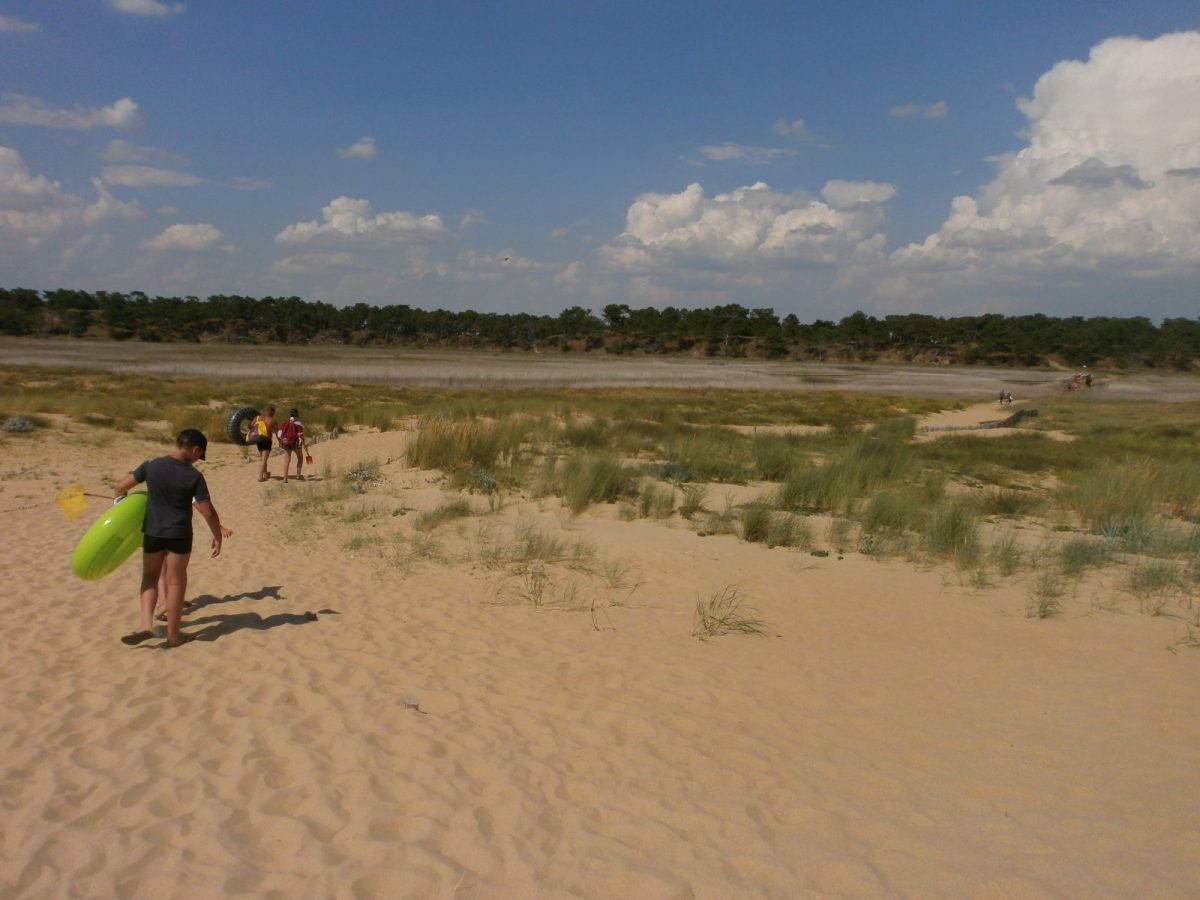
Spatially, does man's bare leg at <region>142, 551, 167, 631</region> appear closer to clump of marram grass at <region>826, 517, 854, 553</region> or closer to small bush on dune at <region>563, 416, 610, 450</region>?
clump of marram grass at <region>826, 517, 854, 553</region>

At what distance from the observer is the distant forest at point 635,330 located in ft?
331

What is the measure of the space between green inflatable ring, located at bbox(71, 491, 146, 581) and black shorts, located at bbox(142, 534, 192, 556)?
0.91 ft

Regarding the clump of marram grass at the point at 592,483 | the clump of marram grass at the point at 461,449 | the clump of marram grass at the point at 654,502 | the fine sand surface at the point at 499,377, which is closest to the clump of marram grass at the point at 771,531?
the clump of marram grass at the point at 654,502

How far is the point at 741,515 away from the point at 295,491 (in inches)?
289

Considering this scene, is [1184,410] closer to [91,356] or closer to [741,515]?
[741,515]

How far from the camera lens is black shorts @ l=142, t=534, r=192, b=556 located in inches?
241

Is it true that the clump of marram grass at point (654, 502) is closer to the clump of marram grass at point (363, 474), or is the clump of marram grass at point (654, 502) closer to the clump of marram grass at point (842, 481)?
the clump of marram grass at point (842, 481)

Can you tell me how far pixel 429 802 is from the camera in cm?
428

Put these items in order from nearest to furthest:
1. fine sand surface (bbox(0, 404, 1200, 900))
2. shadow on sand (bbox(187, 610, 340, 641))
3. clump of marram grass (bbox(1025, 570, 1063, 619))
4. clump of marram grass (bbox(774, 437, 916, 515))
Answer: fine sand surface (bbox(0, 404, 1200, 900)), shadow on sand (bbox(187, 610, 340, 641)), clump of marram grass (bbox(1025, 570, 1063, 619)), clump of marram grass (bbox(774, 437, 916, 515))

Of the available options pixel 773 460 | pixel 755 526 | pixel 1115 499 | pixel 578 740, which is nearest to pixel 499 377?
pixel 773 460

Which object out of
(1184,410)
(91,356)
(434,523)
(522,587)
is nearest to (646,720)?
(522,587)

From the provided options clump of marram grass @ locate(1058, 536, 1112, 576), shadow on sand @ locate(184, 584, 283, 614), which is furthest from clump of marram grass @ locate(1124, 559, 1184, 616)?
shadow on sand @ locate(184, 584, 283, 614)

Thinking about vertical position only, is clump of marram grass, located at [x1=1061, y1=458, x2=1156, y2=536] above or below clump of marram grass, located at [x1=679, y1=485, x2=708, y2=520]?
above

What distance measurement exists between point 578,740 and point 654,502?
7934mm
